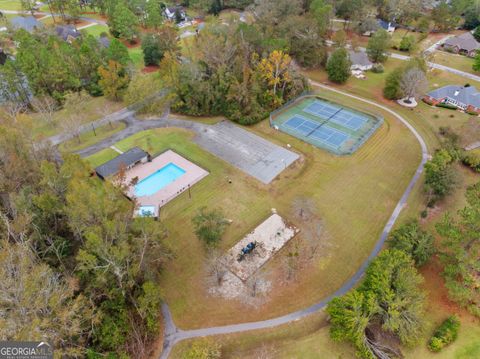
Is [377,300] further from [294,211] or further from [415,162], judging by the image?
[415,162]

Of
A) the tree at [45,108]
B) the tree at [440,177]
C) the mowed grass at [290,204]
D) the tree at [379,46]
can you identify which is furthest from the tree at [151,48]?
the tree at [440,177]

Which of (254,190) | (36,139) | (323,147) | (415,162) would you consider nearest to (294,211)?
(254,190)

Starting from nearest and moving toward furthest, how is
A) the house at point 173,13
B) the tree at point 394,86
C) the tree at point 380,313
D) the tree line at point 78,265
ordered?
the tree line at point 78,265, the tree at point 380,313, the tree at point 394,86, the house at point 173,13

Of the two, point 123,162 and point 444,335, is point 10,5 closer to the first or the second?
point 123,162

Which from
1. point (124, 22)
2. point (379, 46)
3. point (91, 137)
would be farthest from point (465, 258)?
point (124, 22)

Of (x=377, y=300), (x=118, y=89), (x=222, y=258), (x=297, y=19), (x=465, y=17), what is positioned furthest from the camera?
(x=465, y=17)

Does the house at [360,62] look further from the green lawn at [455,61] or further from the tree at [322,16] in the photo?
the green lawn at [455,61]

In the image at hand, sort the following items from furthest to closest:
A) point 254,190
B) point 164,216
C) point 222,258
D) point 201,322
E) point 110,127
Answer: point 110,127
point 254,190
point 164,216
point 222,258
point 201,322
